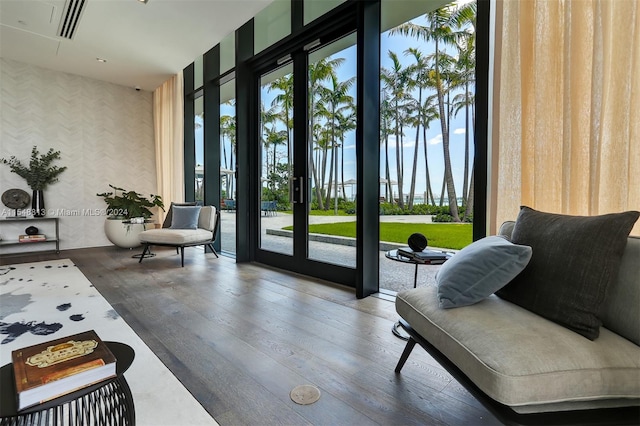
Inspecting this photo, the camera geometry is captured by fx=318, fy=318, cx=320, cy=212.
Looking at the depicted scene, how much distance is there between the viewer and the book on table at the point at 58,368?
857mm

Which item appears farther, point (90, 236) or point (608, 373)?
point (90, 236)

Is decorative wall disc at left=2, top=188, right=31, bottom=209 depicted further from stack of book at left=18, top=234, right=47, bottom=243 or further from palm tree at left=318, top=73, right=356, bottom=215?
palm tree at left=318, top=73, right=356, bottom=215

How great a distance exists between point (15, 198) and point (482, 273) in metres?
6.85

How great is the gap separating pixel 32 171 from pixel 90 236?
1.40 m

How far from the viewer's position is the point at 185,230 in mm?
4492

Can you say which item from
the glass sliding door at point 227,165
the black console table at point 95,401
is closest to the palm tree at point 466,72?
the black console table at point 95,401

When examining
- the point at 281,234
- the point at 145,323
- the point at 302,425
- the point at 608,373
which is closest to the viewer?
the point at 608,373

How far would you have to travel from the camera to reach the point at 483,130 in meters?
2.19

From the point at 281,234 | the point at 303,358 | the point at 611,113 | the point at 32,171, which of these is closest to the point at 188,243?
the point at 281,234

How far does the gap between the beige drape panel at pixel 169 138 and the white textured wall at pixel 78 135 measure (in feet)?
1.31

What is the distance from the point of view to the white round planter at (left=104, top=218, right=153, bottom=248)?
5.26 metres

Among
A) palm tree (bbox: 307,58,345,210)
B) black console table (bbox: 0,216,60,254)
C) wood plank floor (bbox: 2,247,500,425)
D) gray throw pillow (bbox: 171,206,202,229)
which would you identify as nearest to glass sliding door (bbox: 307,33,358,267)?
palm tree (bbox: 307,58,345,210)

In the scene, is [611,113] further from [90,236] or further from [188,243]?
[90,236]

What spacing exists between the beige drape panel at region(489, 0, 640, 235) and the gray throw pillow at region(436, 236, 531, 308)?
689 millimetres
